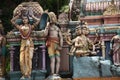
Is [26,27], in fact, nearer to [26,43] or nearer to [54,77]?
[26,43]

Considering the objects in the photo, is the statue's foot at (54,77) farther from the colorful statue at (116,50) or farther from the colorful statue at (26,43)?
the colorful statue at (116,50)

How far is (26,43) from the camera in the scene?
9.46m

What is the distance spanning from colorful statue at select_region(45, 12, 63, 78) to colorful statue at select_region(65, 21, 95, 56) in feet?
0.94

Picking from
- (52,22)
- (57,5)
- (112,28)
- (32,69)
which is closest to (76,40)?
(52,22)

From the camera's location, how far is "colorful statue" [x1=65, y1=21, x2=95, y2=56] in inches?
366

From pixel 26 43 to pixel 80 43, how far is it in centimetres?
141

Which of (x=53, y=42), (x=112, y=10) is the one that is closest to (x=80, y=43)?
(x=53, y=42)

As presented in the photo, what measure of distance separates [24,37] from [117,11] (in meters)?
7.58

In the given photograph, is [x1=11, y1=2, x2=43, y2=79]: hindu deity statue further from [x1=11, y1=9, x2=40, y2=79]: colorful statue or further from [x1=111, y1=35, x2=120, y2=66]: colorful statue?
[x1=111, y1=35, x2=120, y2=66]: colorful statue

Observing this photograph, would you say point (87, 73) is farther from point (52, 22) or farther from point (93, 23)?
point (93, 23)

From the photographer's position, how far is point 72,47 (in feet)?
31.0

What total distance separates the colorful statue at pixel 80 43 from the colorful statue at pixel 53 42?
0.29 metres

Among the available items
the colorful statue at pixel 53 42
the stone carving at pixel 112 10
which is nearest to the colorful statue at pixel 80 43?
the colorful statue at pixel 53 42

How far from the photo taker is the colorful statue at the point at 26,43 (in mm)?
9344
